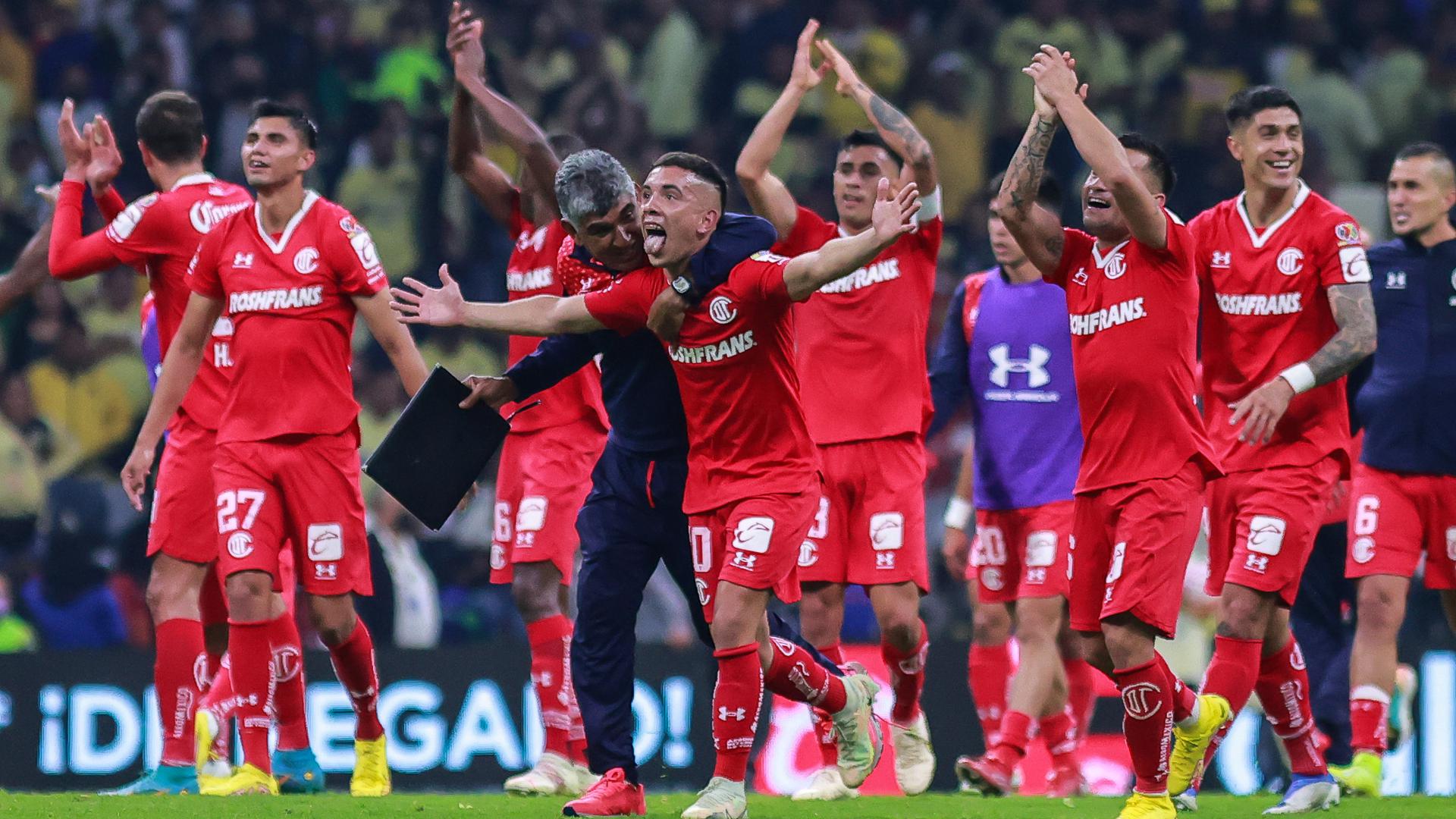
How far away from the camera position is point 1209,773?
1175 cm

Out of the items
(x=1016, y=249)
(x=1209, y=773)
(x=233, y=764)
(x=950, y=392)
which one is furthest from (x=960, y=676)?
(x=233, y=764)

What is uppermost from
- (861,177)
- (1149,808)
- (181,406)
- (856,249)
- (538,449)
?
(861,177)

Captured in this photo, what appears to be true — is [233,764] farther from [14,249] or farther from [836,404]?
[14,249]

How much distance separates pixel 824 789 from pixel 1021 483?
74.4 inches

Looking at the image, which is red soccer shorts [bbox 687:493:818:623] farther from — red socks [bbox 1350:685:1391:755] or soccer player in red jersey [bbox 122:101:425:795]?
red socks [bbox 1350:685:1391:755]

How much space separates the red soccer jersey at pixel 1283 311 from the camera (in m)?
7.95

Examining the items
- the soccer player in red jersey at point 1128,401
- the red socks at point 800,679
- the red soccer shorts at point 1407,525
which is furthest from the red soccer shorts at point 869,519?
the red soccer shorts at point 1407,525

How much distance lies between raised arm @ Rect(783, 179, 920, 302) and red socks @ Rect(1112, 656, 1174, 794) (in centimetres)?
181

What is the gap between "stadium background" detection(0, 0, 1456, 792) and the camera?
1362 centimetres

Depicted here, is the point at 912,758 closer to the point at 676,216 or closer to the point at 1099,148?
the point at 676,216

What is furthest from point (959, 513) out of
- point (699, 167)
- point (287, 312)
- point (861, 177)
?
point (287, 312)

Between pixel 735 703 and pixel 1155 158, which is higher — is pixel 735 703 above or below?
below

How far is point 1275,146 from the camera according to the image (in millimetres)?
8039

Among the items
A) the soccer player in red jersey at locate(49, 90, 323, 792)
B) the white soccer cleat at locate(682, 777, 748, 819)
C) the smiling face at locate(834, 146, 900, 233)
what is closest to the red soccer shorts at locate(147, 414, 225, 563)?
the soccer player in red jersey at locate(49, 90, 323, 792)
